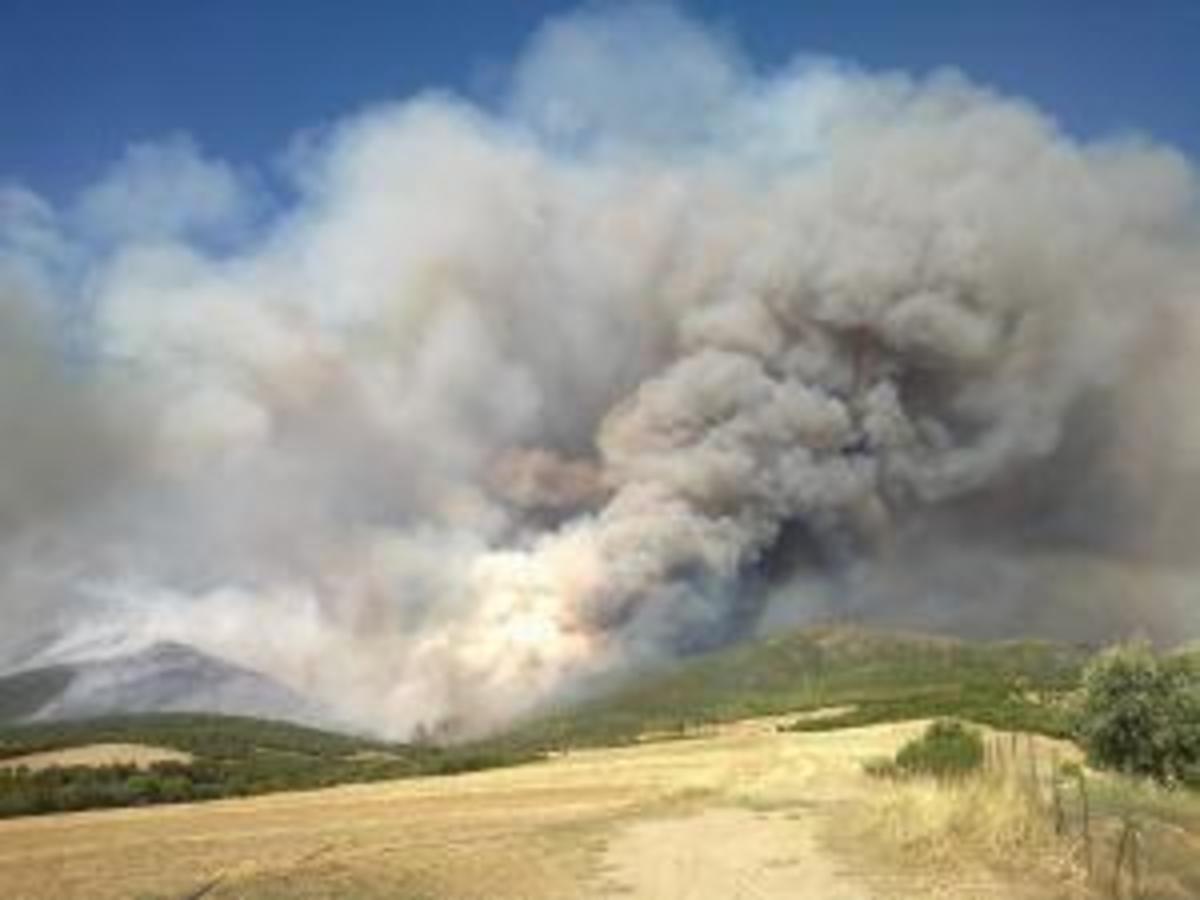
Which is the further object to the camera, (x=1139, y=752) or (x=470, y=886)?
(x=1139, y=752)

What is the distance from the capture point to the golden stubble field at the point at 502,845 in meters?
27.1

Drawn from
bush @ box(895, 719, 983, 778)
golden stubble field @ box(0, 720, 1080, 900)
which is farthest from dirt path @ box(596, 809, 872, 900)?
bush @ box(895, 719, 983, 778)

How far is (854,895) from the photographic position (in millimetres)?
24625

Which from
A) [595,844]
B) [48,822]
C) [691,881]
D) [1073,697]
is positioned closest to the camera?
[691,881]

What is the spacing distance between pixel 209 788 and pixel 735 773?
1070 inches

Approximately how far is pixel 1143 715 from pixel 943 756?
27.7ft

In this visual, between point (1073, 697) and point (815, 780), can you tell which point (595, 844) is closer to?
point (815, 780)

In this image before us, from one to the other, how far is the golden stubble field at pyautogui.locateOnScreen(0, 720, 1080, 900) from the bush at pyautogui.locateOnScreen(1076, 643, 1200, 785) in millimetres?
8732

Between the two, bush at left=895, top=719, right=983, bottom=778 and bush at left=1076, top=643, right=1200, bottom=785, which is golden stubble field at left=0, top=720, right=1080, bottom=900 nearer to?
bush at left=895, top=719, right=983, bottom=778

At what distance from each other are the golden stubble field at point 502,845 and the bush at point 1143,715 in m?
8.73

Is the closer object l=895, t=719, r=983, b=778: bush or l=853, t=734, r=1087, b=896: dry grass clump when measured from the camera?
l=853, t=734, r=1087, b=896: dry grass clump

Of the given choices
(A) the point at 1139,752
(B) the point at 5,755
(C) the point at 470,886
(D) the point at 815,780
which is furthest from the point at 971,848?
(B) the point at 5,755

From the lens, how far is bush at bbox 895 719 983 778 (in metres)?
47.8

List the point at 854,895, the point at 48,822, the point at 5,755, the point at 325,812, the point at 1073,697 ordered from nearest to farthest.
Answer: the point at 854,895 < the point at 325,812 < the point at 48,822 < the point at 1073,697 < the point at 5,755
